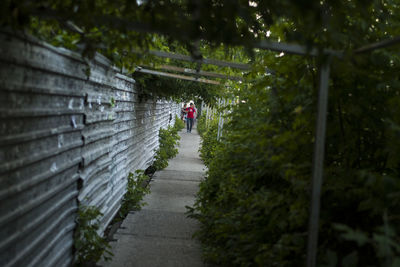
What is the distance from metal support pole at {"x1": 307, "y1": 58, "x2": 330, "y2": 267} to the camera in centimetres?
244

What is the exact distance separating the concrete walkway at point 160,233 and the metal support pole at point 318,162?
207 cm

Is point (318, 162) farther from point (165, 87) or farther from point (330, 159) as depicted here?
point (165, 87)

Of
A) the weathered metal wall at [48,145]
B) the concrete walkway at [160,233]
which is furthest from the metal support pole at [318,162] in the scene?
the concrete walkway at [160,233]

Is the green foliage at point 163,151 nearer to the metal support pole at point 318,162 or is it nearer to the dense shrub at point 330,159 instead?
the dense shrub at point 330,159

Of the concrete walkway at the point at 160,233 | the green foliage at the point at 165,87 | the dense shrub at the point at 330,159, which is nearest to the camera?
the dense shrub at the point at 330,159

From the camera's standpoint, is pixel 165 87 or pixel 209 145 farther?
pixel 209 145

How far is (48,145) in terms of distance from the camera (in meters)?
3.00

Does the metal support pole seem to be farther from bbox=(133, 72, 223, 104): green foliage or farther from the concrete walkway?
bbox=(133, 72, 223, 104): green foliage

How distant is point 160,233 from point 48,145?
2.73 meters

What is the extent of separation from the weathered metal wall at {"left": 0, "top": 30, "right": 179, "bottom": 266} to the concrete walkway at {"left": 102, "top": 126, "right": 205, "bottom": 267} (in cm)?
52

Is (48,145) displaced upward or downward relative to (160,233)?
upward

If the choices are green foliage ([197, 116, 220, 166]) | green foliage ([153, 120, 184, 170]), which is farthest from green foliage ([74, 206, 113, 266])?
green foliage ([153, 120, 184, 170])

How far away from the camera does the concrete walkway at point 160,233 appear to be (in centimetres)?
442

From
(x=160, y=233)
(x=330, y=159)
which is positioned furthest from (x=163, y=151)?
(x=330, y=159)
